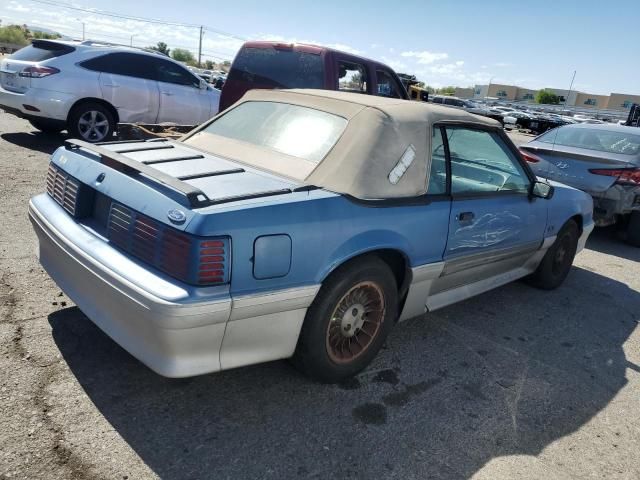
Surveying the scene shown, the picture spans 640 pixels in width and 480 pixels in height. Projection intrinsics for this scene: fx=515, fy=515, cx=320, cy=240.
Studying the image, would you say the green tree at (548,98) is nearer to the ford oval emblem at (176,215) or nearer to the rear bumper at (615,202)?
the rear bumper at (615,202)

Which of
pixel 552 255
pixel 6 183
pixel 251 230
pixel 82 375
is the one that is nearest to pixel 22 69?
pixel 6 183

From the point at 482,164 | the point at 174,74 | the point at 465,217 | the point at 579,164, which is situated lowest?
the point at 465,217

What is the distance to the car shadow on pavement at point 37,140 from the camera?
7.78 meters

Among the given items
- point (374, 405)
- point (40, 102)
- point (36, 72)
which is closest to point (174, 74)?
point (36, 72)

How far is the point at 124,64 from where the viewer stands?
8305 millimetres

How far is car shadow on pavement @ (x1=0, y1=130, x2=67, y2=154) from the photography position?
778 centimetres

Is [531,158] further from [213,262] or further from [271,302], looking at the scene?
[213,262]

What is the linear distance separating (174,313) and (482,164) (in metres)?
2.67

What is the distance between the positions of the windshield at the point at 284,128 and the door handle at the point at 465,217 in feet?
3.13

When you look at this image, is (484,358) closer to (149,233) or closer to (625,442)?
(625,442)

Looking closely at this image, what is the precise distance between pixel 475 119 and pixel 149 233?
2.41 metres

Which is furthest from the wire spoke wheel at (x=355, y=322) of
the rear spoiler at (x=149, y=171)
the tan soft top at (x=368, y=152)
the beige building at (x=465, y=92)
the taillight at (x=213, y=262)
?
the beige building at (x=465, y=92)

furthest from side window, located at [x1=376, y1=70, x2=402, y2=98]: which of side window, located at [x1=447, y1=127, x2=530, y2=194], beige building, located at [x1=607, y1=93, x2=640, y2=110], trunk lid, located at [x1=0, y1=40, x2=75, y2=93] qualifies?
beige building, located at [x1=607, y1=93, x2=640, y2=110]

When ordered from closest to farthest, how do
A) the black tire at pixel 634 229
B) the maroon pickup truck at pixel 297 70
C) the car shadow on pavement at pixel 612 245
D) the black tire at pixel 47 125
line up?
the maroon pickup truck at pixel 297 70 < the car shadow on pavement at pixel 612 245 < the black tire at pixel 634 229 < the black tire at pixel 47 125
